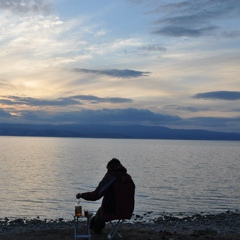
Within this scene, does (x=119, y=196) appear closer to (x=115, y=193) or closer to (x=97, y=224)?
(x=115, y=193)

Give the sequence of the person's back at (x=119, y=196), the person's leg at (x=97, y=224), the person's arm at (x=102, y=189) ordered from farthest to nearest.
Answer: the person's leg at (x=97, y=224), the person's back at (x=119, y=196), the person's arm at (x=102, y=189)

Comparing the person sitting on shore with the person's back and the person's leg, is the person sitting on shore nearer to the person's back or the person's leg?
the person's back

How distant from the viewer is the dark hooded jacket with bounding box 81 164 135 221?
37.1ft

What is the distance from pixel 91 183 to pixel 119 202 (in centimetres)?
3762

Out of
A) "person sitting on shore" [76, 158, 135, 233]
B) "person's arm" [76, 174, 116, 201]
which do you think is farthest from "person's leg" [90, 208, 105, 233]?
"person's arm" [76, 174, 116, 201]

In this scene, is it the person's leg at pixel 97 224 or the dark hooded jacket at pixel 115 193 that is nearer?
the dark hooded jacket at pixel 115 193

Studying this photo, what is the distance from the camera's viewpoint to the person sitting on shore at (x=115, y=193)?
1131cm

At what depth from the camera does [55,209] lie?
98.9ft

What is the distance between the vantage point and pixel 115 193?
11.4m

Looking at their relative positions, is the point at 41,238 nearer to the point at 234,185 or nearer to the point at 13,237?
the point at 13,237

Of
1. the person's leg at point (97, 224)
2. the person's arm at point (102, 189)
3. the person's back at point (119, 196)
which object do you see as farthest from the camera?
the person's leg at point (97, 224)

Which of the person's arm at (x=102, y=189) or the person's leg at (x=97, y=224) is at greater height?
the person's arm at (x=102, y=189)

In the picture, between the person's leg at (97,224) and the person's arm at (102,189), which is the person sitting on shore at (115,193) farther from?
the person's leg at (97,224)

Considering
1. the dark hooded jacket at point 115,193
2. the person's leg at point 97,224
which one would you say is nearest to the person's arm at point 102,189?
the dark hooded jacket at point 115,193
